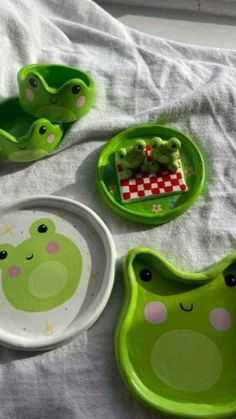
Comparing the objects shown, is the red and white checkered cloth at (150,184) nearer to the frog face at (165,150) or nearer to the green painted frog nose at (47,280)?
the frog face at (165,150)

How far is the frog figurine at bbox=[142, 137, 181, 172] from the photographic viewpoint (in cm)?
66

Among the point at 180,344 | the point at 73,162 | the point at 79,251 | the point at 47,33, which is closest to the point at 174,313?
the point at 180,344

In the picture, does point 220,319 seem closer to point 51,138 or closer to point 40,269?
point 40,269

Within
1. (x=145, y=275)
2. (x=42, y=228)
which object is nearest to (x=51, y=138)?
(x=42, y=228)

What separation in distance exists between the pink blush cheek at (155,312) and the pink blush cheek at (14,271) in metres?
0.17

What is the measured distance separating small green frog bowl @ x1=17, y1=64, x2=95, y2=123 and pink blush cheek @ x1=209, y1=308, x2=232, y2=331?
35 centimetres

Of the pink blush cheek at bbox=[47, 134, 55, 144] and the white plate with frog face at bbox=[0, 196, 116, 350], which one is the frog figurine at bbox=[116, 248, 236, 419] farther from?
the pink blush cheek at bbox=[47, 134, 55, 144]

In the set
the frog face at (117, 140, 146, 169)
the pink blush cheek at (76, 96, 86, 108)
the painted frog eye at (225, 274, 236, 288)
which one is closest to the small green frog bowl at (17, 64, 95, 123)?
the pink blush cheek at (76, 96, 86, 108)

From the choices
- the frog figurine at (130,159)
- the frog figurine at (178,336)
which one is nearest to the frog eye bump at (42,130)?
the frog figurine at (130,159)

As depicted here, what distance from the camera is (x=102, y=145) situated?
0.74 m

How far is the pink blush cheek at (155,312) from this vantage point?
23.0 inches

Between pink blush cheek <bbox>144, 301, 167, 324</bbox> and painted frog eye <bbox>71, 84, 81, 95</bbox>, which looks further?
painted frog eye <bbox>71, 84, 81, 95</bbox>

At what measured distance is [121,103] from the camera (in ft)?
2.53

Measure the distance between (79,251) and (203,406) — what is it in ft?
0.78
